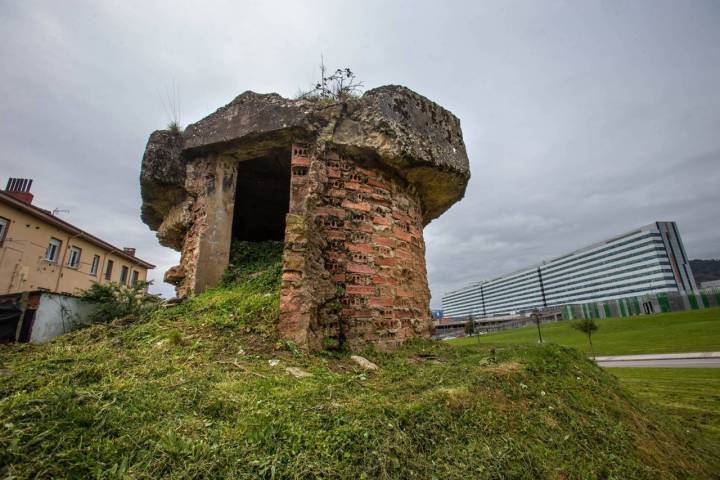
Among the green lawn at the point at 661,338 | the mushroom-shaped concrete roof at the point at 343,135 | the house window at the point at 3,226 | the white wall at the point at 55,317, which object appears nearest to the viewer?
the mushroom-shaped concrete roof at the point at 343,135

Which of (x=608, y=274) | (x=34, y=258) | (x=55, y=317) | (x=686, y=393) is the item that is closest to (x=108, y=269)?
(x=34, y=258)

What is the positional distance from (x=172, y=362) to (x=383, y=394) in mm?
1633

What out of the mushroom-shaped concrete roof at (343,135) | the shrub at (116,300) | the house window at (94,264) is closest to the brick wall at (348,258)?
the mushroom-shaped concrete roof at (343,135)

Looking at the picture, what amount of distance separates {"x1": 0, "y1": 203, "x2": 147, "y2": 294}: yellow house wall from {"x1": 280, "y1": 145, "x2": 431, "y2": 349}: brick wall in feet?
51.8

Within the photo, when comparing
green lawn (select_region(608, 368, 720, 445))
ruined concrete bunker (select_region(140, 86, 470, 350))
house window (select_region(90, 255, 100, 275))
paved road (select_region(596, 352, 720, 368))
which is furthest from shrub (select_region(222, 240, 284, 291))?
house window (select_region(90, 255, 100, 275))

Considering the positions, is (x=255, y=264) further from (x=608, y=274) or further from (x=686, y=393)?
(x=608, y=274)

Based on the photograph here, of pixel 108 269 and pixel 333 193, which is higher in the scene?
pixel 108 269

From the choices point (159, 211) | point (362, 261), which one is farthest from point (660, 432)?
point (159, 211)

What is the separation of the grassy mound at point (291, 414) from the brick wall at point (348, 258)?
408 mm

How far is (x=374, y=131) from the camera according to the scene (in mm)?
4465

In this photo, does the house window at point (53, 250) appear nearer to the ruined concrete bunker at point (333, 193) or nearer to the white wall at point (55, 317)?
the white wall at point (55, 317)

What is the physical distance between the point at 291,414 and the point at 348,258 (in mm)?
2503

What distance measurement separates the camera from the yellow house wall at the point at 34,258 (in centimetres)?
1383

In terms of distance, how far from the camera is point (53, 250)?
1636 cm
